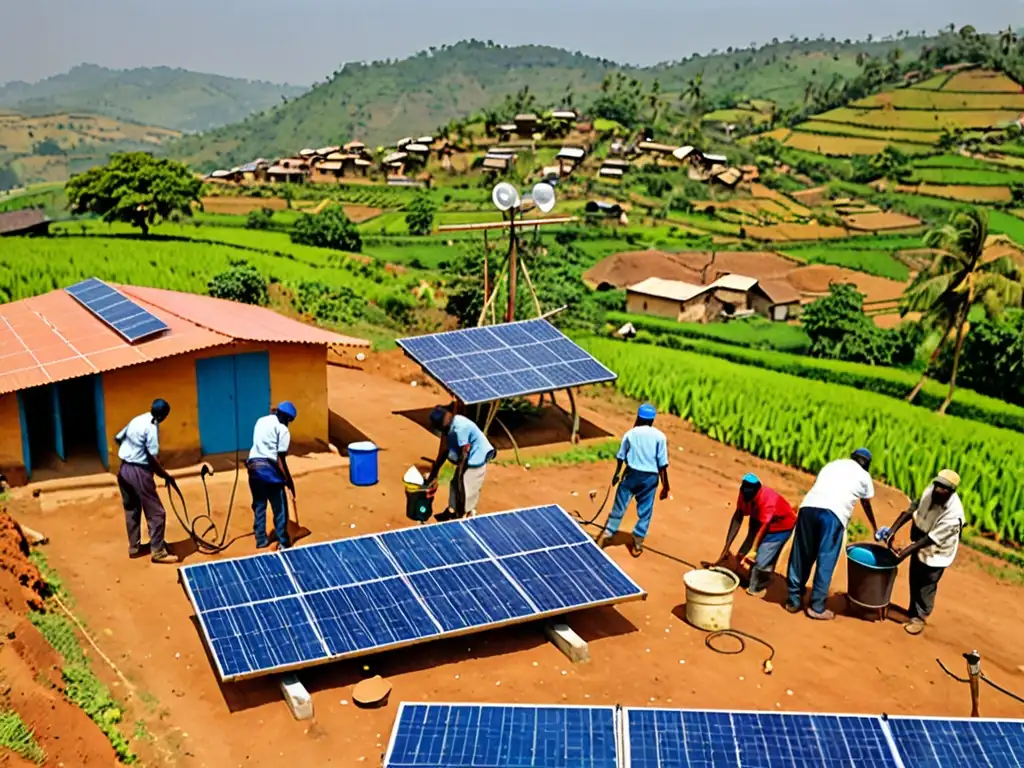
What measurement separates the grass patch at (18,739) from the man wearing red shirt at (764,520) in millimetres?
7248

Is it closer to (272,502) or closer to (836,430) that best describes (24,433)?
(272,502)

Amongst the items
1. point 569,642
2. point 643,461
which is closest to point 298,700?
point 569,642

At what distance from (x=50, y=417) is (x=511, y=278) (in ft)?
29.5

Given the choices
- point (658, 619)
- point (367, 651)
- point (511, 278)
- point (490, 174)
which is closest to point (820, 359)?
point (511, 278)

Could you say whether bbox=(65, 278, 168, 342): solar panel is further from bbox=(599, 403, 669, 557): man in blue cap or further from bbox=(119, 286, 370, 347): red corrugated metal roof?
bbox=(599, 403, 669, 557): man in blue cap

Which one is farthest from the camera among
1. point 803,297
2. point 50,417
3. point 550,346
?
point 803,297

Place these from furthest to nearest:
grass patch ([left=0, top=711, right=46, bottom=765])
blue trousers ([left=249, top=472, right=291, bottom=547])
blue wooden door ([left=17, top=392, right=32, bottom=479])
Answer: blue wooden door ([left=17, top=392, right=32, bottom=479]) < blue trousers ([left=249, top=472, right=291, bottom=547]) < grass patch ([left=0, top=711, right=46, bottom=765])

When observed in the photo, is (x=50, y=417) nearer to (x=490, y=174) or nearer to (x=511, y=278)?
(x=511, y=278)

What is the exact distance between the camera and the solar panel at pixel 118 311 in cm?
1462

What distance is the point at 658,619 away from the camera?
10828mm

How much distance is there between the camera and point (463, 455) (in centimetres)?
1198

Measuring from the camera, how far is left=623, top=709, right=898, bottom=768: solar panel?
6.79 meters

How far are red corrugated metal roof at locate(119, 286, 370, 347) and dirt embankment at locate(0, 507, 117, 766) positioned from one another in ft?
21.8

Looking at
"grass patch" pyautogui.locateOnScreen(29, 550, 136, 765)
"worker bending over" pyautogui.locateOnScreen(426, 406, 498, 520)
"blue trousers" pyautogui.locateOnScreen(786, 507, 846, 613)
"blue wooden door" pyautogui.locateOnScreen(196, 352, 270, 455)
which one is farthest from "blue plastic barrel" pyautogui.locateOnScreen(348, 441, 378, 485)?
"blue trousers" pyautogui.locateOnScreen(786, 507, 846, 613)
